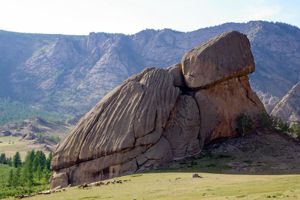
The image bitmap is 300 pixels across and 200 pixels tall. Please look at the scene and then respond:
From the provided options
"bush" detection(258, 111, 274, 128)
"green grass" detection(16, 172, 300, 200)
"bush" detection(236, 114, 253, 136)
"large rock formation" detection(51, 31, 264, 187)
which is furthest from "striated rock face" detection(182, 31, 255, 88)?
"green grass" detection(16, 172, 300, 200)

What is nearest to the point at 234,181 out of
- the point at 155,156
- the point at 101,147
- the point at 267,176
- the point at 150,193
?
the point at 267,176

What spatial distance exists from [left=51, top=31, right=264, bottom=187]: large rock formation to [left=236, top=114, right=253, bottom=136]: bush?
0.66 meters

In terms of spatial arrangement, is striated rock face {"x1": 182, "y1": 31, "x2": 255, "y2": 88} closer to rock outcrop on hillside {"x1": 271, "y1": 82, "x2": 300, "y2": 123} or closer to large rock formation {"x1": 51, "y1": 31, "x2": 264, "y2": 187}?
large rock formation {"x1": 51, "y1": 31, "x2": 264, "y2": 187}

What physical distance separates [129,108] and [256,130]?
49.6ft

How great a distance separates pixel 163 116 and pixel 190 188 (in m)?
17.2

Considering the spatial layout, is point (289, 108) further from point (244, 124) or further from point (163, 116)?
point (163, 116)

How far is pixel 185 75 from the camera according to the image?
59250mm

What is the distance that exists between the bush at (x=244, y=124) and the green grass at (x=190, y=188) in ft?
41.2

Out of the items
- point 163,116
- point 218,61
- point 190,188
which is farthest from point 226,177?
point 218,61

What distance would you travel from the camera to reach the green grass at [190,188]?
107ft

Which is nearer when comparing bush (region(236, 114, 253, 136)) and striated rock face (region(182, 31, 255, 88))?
striated rock face (region(182, 31, 255, 88))

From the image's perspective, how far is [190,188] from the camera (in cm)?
3806

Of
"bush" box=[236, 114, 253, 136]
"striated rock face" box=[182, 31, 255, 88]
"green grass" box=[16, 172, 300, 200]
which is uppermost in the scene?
"striated rock face" box=[182, 31, 255, 88]

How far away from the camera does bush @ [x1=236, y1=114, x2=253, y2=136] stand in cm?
5772
